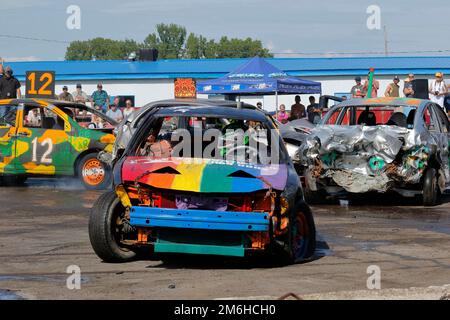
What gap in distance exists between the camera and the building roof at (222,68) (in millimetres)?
52906

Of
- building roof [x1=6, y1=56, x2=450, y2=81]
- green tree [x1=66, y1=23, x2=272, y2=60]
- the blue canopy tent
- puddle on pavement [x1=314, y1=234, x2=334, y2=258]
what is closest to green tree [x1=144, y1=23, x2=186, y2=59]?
green tree [x1=66, y1=23, x2=272, y2=60]

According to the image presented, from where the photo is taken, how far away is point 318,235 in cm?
1177

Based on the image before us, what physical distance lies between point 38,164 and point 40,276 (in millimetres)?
9577

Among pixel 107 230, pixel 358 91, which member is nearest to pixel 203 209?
pixel 107 230

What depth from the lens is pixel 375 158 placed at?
1468 cm

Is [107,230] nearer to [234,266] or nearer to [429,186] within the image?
[234,266]

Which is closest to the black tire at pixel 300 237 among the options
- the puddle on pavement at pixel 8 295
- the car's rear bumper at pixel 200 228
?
the car's rear bumper at pixel 200 228

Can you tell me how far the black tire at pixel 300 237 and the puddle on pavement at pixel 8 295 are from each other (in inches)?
107

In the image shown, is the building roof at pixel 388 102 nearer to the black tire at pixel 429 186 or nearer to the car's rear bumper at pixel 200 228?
the black tire at pixel 429 186

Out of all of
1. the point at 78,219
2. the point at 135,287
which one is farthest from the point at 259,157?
the point at 78,219

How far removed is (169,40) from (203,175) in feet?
399

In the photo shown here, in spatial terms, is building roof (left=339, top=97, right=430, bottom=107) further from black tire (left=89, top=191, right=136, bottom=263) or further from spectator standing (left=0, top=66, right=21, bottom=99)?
spectator standing (left=0, top=66, right=21, bottom=99)

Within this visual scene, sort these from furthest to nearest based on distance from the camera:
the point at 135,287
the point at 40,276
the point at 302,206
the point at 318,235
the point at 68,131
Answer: the point at 68,131 → the point at 318,235 → the point at 302,206 → the point at 40,276 → the point at 135,287

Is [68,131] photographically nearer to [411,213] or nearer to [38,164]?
[38,164]
